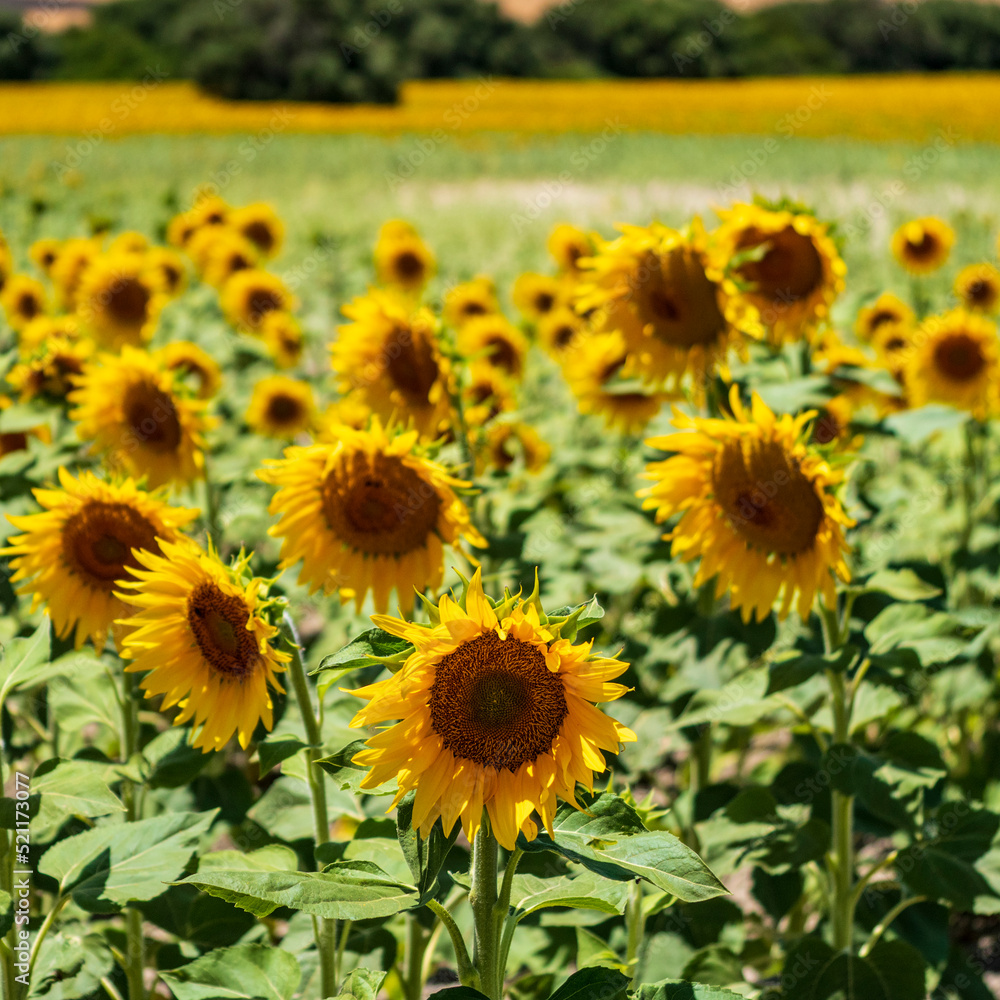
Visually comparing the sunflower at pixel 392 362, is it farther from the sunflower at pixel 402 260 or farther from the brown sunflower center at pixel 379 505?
the sunflower at pixel 402 260

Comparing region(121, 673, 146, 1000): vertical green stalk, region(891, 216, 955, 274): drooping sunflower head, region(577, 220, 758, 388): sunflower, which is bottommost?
region(121, 673, 146, 1000): vertical green stalk

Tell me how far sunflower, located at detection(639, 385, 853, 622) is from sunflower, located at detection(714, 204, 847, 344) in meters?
0.58

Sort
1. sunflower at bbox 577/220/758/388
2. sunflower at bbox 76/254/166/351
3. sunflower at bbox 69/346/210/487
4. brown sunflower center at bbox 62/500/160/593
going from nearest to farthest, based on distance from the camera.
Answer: brown sunflower center at bbox 62/500/160/593 → sunflower at bbox 577/220/758/388 → sunflower at bbox 69/346/210/487 → sunflower at bbox 76/254/166/351

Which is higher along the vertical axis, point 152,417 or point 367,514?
point 367,514

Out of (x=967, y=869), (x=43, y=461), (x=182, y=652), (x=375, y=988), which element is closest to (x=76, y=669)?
(x=182, y=652)

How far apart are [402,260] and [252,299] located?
955 mm

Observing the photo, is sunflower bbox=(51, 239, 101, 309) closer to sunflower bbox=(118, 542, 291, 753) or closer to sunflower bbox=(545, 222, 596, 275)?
sunflower bbox=(545, 222, 596, 275)

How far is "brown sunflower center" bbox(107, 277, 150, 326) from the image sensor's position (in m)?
4.26

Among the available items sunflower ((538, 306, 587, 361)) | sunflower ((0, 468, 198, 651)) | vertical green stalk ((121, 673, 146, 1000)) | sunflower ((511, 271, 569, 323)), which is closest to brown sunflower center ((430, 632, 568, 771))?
sunflower ((0, 468, 198, 651))

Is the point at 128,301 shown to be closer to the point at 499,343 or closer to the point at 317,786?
the point at 499,343

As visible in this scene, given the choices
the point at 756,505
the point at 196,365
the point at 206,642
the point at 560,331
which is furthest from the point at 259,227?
the point at 206,642

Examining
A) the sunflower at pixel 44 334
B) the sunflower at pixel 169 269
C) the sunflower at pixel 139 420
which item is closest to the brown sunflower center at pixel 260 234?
the sunflower at pixel 169 269

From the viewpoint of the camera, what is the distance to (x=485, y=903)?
1.35 metres

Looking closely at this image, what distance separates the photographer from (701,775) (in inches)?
108
